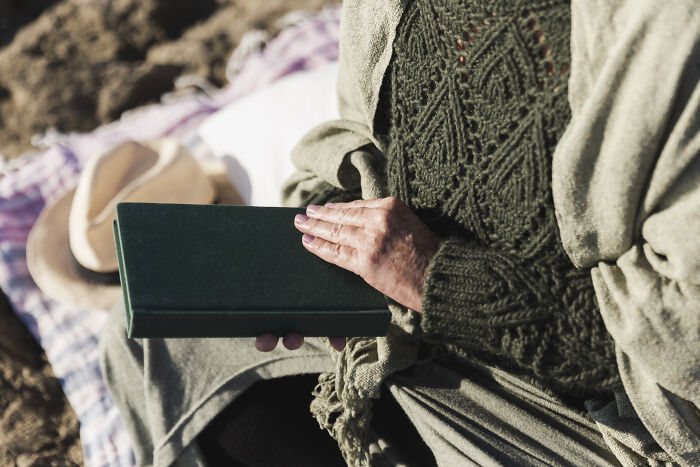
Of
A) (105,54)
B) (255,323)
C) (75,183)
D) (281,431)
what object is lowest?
(281,431)

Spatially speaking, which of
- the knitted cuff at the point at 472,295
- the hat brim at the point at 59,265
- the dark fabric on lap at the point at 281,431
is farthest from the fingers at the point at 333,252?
the hat brim at the point at 59,265

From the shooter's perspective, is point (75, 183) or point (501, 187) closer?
point (501, 187)

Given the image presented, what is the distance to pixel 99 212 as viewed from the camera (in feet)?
6.23

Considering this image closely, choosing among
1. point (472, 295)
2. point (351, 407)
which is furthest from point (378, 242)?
point (351, 407)

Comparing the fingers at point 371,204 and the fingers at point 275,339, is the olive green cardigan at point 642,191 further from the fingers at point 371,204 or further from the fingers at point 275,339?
the fingers at point 275,339

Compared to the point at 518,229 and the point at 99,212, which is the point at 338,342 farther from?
the point at 99,212

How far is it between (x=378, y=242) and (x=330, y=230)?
0.08m

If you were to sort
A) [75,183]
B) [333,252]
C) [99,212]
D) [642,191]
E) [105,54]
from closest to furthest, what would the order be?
[642,191] → [333,252] → [99,212] → [75,183] → [105,54]

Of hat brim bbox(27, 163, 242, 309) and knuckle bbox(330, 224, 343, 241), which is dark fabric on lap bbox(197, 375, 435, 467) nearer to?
knuckle bbox(330, 224, 343, 241)

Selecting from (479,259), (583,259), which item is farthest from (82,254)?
(583,259)

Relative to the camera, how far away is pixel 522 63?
99cm

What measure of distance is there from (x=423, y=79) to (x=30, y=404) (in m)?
1.29

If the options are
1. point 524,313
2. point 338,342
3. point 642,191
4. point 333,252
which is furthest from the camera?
point 338,342

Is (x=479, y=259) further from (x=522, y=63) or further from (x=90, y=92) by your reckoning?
(x=90, y=92)
